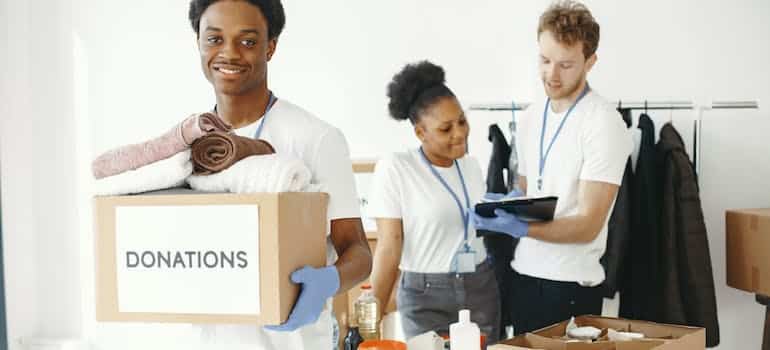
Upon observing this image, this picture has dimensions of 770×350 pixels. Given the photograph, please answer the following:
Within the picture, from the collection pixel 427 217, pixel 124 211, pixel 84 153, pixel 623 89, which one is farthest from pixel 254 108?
pixel 84 153

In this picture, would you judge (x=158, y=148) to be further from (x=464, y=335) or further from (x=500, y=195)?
A: (x=500, y=195)

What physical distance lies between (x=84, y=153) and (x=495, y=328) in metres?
2.02

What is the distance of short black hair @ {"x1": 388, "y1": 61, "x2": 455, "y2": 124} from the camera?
9.51 feet

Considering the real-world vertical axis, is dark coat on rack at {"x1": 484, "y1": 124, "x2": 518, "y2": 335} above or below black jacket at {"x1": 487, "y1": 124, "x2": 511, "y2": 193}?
below

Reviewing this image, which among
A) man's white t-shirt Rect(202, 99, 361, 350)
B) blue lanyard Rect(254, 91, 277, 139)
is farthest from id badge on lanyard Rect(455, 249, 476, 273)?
blue lanyard Rect(254, 91, 277, 139)

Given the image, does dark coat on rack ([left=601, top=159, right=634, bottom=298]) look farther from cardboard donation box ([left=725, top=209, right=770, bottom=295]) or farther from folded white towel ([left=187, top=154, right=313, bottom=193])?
folded white towel ([left=187, top=154, right=313, bottom=193])

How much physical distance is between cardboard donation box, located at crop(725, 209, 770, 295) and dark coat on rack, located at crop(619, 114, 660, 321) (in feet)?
0.93

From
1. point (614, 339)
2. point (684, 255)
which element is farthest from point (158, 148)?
point (684, 255)

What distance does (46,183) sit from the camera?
3570mm

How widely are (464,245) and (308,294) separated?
1412mm

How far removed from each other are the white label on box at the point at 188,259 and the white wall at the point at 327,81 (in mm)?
1823

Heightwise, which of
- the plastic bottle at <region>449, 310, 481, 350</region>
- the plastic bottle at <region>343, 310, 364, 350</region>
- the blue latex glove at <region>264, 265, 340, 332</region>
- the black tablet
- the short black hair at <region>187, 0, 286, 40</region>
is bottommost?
the plastic bottle at <region>343, 310, 364, 350</region>

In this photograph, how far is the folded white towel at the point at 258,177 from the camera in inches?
52.3

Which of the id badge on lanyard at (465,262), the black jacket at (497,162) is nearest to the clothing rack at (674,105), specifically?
the black jacket at (497,162)
